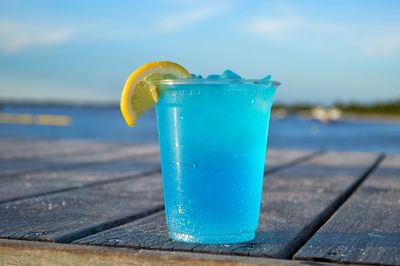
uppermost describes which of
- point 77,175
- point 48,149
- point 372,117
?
point 77,175

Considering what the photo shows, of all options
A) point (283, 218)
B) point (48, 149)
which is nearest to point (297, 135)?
point (48, 149)

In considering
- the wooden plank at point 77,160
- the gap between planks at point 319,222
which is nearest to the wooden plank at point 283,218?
the gap between planks at point 319,222

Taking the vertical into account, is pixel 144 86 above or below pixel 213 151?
above

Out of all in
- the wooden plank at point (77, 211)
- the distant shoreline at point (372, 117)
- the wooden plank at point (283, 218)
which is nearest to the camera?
the wooden plank at point (283, 218)

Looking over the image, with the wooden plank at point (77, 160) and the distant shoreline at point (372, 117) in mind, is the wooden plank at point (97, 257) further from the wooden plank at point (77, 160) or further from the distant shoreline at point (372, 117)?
the distant shoreline at point (372, 117)

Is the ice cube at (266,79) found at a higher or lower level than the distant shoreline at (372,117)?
higher

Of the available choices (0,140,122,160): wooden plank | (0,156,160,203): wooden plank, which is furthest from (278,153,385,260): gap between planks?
(0,140,122,160): wooden plank

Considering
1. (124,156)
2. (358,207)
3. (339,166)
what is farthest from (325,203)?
(124,156)

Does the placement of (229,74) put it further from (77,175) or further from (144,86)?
(77,175)

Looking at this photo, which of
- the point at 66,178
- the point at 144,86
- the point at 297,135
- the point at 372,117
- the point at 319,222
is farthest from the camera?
the point at 372,117
